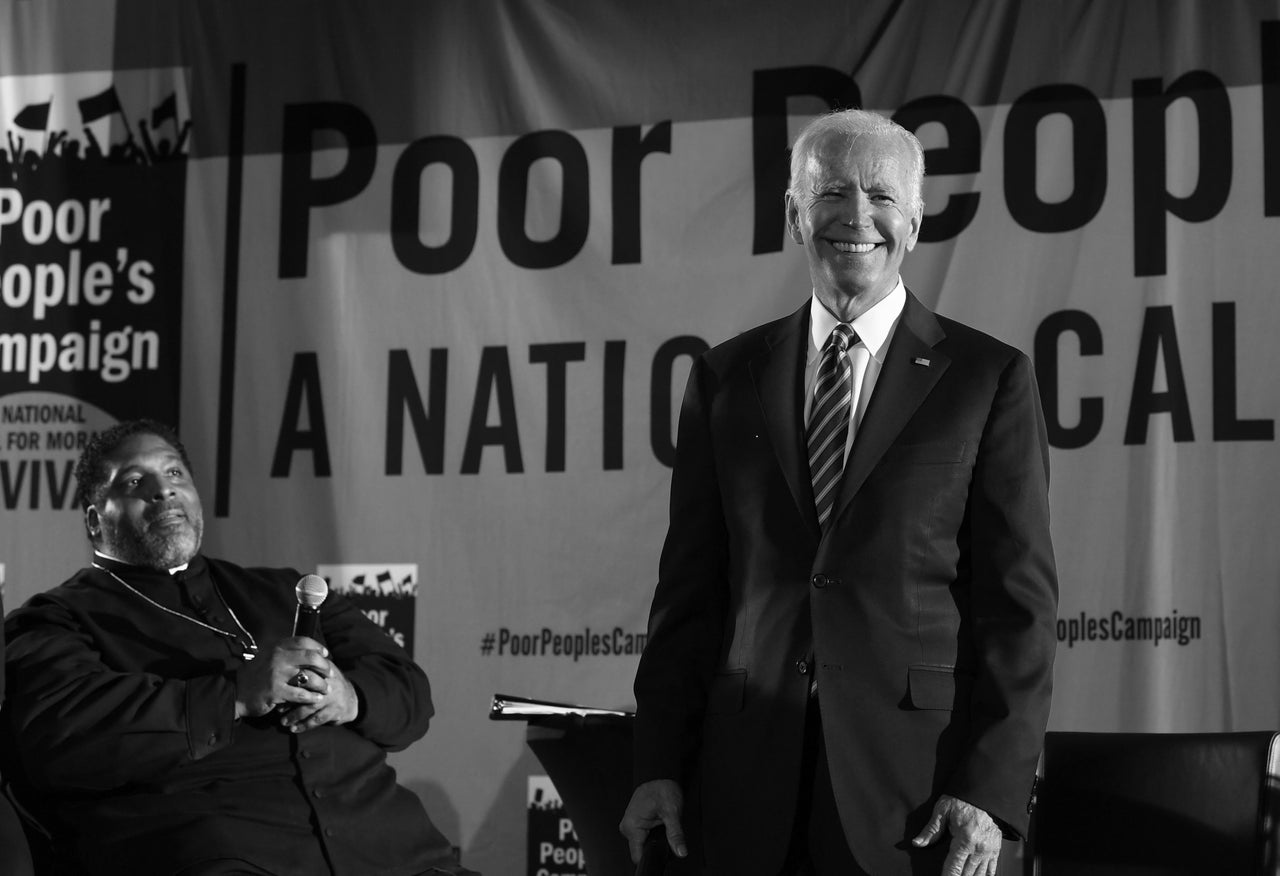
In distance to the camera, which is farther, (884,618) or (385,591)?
(385,591)

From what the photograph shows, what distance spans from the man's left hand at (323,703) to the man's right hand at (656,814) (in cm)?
120

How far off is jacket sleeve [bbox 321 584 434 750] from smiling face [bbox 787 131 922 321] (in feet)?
5.33

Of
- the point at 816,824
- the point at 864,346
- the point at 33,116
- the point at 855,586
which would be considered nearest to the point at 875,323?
the point at 864,346

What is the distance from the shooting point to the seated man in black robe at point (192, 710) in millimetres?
2811

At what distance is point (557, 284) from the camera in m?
4.43

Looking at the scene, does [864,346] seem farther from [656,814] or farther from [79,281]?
[79,281]

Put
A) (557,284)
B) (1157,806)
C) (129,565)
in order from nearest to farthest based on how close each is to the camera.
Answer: (1157,806) < (129,565) < (557,284)

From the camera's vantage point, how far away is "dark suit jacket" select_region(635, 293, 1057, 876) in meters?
1.68

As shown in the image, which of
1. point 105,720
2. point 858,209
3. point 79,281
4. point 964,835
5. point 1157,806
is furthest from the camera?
point 79,281

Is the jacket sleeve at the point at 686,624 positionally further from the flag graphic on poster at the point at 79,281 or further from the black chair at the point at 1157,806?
the flag graphic on poster at the point at 79,281

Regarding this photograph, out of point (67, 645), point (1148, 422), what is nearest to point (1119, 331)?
point (1148, 422)

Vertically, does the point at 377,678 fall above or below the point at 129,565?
below

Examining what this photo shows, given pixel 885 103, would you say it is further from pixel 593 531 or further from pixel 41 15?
pixel 41 15

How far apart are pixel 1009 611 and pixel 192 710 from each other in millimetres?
1746
